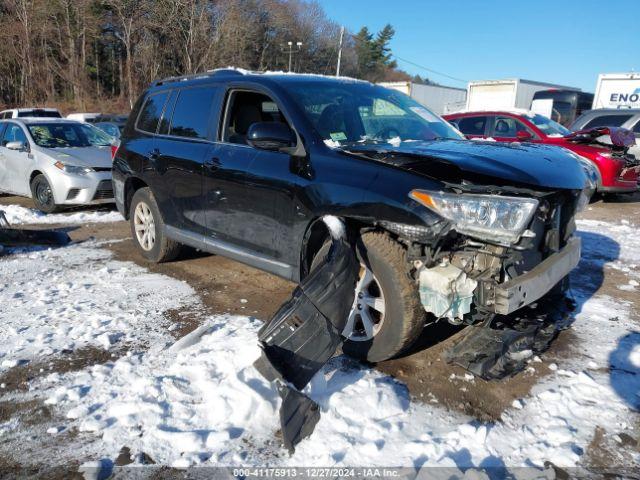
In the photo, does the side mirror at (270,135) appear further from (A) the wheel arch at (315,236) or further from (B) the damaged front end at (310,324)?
(B) the damaged front end at (310,324)

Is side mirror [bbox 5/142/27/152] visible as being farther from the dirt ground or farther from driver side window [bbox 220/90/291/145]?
driver side window [bbox 220/90/291/145]

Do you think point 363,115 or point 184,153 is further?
point 184,153

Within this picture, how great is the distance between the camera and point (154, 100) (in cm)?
534

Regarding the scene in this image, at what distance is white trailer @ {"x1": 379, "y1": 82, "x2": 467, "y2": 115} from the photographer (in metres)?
25.5

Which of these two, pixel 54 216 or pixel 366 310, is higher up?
pixel 366 310

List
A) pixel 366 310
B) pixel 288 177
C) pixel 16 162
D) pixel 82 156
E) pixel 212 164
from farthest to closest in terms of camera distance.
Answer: pixel 16 162 → pixel 82 156 → pixel 212 164 → pixel 288 177 → pixel 366 310

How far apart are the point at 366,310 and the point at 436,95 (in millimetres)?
27406

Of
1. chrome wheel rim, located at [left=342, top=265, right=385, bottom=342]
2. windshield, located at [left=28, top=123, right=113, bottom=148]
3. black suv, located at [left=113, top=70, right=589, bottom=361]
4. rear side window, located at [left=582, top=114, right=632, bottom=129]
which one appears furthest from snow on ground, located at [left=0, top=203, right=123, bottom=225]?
rear side window, located at [left=582, top=114, right=632, bottom=129]

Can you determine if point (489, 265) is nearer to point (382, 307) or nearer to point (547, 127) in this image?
point (382, 307)

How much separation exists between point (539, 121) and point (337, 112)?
7.97 meters

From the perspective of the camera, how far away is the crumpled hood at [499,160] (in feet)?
9.66

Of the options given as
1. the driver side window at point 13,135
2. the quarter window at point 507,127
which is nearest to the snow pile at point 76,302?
the driver side window at point 13,135

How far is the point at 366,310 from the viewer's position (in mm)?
3266

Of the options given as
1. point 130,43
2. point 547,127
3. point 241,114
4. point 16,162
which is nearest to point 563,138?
point 547,127
